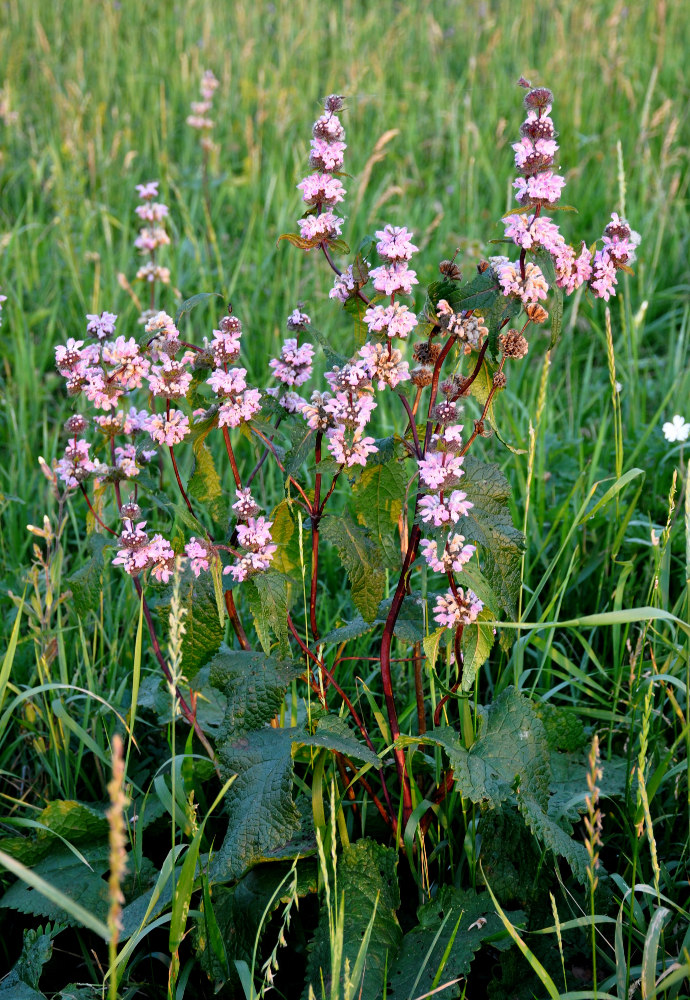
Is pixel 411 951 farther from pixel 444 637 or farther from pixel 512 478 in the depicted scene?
pixel 512 478

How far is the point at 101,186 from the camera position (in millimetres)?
4148

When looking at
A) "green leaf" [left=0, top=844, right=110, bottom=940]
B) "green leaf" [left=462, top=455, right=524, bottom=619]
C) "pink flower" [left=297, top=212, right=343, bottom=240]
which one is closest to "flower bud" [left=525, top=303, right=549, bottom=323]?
"green leaf" [left=462, top=455, right=524, bottom=619]

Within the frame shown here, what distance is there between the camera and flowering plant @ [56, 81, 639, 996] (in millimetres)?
1354

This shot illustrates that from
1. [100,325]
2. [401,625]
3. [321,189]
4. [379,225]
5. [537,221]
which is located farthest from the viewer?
[379,225]

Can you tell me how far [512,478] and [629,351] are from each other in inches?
25.3

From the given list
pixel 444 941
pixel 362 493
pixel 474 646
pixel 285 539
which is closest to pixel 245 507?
pixel 285 539

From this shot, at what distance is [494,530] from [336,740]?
44 cm

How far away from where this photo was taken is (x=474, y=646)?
1457 mm

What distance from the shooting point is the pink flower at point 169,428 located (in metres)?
1.58

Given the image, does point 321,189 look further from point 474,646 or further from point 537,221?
point 474,646

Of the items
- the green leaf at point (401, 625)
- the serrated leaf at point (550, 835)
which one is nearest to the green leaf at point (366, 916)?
the serrated leaf at point (550, 835)

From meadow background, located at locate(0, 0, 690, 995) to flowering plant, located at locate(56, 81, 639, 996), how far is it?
323mm

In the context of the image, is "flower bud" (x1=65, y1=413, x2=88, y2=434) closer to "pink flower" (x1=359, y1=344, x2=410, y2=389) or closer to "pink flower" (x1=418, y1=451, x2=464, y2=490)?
"pink flower" (x1=359, y1=344, x2=410, y2=389)

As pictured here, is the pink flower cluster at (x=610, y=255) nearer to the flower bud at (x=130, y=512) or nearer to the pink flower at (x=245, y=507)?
the pink flower at (x=245, y=507)
